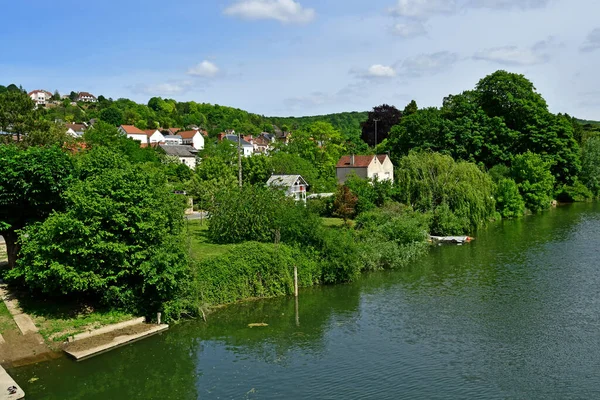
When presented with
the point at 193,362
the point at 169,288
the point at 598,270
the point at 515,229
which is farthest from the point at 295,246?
the point at 515,229

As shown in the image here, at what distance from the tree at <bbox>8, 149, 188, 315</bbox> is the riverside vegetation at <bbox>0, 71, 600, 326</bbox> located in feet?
0.19

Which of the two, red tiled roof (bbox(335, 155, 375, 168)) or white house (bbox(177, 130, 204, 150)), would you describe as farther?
white house (bbox(177, 130, 204, 150))

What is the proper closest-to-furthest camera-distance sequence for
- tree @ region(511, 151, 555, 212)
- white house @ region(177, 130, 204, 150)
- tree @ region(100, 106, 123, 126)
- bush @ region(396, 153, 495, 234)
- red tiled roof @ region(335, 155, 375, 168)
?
bush @ region(396, 153, 495, 234) → tree @ region(511, 151, 555, 212) → red tiled roof @ region(335, 155, 375, 168) → white house @ region(177, 130, 204, 150) → tree @ region(100, 106, 123, 126)

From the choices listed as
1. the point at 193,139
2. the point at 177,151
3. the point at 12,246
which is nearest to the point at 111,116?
the point at 193,139

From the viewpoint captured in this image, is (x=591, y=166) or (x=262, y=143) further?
(x=262, y=143)

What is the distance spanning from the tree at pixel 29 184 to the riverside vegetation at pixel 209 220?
0.05m

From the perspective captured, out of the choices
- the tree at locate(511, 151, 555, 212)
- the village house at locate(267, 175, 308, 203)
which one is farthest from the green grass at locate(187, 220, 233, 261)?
the tree at locate(511, 151, 555, 212)

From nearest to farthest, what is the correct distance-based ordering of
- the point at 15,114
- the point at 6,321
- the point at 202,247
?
the point at 6,321
the point at 202,247
the point at 15,114

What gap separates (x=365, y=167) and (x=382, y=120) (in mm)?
33052

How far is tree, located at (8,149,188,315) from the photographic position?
2106cm

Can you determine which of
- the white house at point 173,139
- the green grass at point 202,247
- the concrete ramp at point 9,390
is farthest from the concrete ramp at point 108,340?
the white house at point 173,139

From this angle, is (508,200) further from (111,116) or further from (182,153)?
(111,116)

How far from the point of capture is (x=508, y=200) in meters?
52.8

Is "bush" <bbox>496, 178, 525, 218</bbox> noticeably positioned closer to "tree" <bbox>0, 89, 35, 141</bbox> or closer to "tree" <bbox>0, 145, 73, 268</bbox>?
"tree" <bbox>0, 145, 73, 268</bbox>
